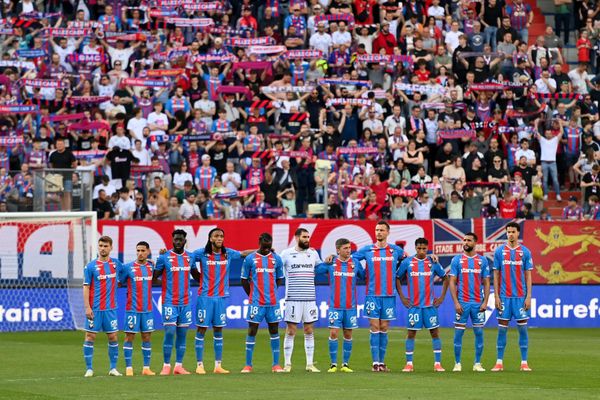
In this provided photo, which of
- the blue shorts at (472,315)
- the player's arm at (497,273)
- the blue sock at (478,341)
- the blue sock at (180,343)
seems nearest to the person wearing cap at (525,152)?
the player's arm at (497,273)

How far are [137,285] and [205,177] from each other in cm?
1334

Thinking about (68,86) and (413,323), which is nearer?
(413,323)

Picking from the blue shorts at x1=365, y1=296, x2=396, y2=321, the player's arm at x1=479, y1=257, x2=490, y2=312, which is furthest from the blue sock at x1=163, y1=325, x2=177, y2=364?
the player's arm at x1=479, y1=257, x2=490, y2=312

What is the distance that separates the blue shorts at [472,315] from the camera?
2159 centimetres

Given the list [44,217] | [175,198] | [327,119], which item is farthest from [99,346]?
[327,119]

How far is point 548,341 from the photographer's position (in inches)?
1107

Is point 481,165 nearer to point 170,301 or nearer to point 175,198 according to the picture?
point 175,198

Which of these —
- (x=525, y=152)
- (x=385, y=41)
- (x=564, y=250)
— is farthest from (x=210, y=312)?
(x=385, y=41)

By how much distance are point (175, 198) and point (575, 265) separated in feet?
32.6

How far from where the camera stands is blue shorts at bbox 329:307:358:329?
2123 centimetres

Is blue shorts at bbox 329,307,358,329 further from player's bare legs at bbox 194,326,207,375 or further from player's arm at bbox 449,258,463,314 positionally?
player's bare legs at bbox 194,326,207,375

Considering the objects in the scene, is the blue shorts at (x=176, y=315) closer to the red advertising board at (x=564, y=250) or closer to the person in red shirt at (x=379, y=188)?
the person in red shirt at (x=379, y=188)

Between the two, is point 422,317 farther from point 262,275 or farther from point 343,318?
point 262,275

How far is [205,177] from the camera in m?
34.1
